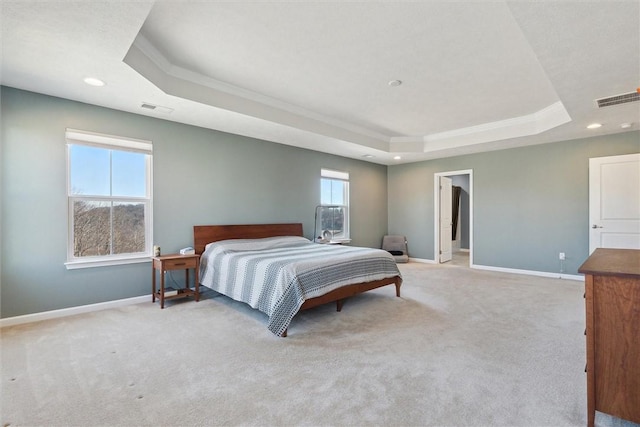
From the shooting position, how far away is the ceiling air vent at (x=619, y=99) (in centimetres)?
324

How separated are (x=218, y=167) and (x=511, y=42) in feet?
12.6

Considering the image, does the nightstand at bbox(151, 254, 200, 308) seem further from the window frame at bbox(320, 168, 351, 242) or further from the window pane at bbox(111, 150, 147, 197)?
the window frame at bbox(320, 168, 351, 242)

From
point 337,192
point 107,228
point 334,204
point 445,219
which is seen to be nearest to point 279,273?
point 107,228

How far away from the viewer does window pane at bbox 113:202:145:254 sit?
3756 millimetres

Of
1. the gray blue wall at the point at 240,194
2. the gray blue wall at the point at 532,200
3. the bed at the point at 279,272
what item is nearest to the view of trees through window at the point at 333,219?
the gray blue wall at the point at 240,194

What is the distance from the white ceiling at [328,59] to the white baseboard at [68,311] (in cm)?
233

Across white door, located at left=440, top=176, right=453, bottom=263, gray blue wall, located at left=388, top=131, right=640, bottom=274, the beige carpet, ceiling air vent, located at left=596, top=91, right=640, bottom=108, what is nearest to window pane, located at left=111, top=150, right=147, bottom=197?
the beige carpet

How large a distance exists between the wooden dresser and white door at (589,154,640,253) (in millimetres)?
4097

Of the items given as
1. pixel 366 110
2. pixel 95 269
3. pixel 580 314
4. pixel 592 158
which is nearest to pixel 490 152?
pixel 592 158

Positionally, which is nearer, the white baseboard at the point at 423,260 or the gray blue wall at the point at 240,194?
the gray blue wall at the point at 240,194

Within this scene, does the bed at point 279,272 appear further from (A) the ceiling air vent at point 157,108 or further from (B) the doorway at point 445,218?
(B) the doorway at point 445,218

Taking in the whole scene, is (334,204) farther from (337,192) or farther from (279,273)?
(279,273)

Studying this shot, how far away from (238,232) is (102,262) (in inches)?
68.9

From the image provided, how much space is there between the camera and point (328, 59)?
305 cm
